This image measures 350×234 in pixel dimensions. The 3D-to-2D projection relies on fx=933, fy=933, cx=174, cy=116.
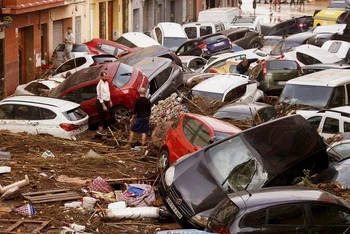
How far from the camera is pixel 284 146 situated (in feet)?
47.4

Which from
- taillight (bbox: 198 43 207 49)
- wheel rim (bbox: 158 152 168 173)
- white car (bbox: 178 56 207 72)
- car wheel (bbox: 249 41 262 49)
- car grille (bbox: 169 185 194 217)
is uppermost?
car grille (bbox: 169 185 194 217)

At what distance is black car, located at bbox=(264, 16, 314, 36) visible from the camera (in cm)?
4731

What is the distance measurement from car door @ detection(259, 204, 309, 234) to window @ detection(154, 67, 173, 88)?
1310 cm

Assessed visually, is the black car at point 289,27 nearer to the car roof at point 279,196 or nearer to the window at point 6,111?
the window at point 6,111

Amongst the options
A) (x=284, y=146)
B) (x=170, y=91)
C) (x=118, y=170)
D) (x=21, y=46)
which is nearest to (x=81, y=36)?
(x=21, y=46)

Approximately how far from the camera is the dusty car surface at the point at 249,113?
1962cm

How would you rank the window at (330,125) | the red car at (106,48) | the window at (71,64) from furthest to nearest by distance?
the red car at (106,48)
the window at (71,64)
the window at (330,125)

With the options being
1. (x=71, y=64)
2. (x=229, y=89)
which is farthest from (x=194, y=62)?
(x=229, y=89)

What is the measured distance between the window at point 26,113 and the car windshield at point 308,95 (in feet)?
20.1

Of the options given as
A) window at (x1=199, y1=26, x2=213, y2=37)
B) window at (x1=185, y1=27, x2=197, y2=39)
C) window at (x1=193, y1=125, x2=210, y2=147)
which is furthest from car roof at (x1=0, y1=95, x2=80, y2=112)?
window at (x1=199, y1=26, x2=213, y2=37)

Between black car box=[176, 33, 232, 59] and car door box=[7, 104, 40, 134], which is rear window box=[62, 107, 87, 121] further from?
black car box=[176, 33, 232, 59]

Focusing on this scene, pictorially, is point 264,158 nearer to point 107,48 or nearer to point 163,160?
point 163,160

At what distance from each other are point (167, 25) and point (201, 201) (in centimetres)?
2949

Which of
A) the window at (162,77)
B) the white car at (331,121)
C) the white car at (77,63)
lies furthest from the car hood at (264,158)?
the white car at (77,63)
